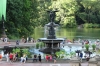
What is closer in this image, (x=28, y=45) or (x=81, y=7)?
(x=28, y=45)

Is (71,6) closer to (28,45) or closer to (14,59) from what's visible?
(28,45)

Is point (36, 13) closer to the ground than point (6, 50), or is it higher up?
higher up

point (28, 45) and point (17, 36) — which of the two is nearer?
point (28, 45)

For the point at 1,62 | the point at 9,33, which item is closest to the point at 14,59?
the point at 1,62

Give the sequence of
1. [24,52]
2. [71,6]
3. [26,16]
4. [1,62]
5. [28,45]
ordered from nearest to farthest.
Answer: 1. [1,62]
2. [24,52]
3. [28,45]
4. [26,16]
5. [71,6]

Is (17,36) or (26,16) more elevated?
(26,16)

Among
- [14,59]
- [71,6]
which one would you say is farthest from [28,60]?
[71,6]

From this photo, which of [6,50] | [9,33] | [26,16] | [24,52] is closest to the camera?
[24,52]

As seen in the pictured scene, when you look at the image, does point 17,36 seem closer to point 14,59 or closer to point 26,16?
point 26,16

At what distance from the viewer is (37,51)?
118 ft

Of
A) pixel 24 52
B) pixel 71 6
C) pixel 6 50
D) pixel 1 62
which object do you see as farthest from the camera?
pixel 71 6

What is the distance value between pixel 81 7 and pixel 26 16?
226 feet

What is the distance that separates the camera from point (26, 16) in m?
58.5

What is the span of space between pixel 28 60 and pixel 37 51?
747 centimetres
